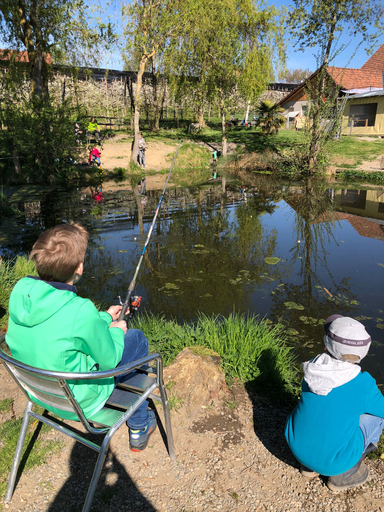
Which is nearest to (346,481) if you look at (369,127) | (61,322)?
(61,322)

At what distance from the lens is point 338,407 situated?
6.50 feet

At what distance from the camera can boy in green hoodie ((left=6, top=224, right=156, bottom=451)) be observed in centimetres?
173

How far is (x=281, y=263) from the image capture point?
6.96 meters

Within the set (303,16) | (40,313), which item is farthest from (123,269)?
(303,16)

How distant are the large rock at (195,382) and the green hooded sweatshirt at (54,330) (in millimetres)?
1206

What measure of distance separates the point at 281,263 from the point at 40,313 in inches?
228

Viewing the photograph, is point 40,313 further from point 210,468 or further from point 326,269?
point 326,269

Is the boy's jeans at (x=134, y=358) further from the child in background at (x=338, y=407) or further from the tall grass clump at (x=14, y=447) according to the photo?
the child in background at (x=338, y=407)

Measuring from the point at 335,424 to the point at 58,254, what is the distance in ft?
5.71

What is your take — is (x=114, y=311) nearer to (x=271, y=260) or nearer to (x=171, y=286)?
(x=171, y=286)

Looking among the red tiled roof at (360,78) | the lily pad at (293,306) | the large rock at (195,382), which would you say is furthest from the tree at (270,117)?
the large rock at (195,382)

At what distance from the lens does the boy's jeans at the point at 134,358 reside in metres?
2.36

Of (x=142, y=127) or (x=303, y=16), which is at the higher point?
(x=303, y=16)

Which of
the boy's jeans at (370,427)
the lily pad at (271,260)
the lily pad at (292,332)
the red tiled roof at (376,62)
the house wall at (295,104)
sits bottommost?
the lily pad at (292,332)
